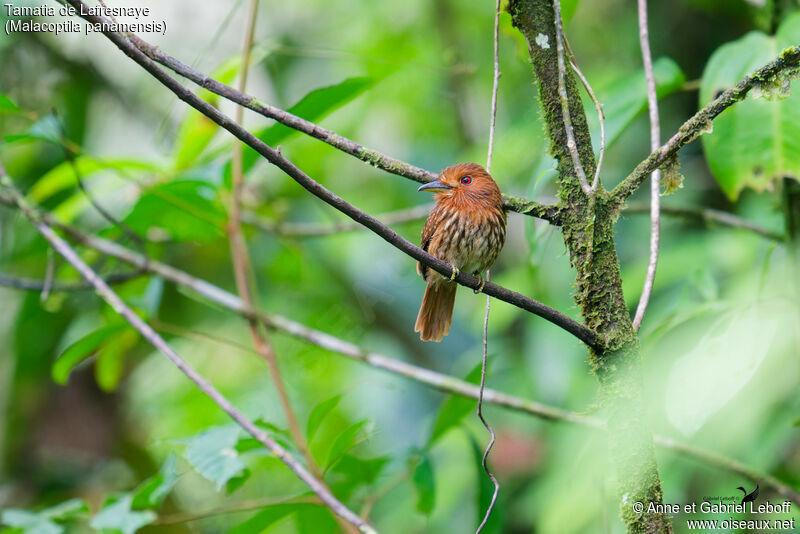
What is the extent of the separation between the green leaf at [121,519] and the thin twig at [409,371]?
2.48 feet

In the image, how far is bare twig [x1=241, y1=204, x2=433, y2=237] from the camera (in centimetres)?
301

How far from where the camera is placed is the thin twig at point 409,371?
6.24 feet

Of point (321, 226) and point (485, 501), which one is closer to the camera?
point (485, 501)

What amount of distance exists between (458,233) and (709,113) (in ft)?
3.22

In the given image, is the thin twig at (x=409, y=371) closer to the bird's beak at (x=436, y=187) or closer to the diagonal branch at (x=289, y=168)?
the bird's beak at (x=436, y=187)

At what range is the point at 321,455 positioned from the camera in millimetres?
3131

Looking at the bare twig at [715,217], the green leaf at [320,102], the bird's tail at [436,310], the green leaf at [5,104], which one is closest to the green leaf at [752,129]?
the bare twig at [715,217]

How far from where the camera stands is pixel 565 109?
132 cm

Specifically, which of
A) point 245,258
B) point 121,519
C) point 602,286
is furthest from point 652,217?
point 121,519

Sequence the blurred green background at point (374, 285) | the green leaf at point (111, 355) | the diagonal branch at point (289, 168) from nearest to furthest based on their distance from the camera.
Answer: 1. the diagonal branch at point (289, 168)
2. the blurred green background at point (374, 285)
3. the green leaf at point (111, 355)

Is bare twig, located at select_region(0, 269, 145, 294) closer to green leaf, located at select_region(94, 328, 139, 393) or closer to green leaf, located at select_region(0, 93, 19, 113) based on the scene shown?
green leaf, located at select_region(94, 328, 139, 393)

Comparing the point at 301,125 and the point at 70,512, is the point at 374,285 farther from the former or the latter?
the point at 301,125

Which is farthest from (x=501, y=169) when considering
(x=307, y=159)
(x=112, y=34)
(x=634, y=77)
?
(x=112, y=34)

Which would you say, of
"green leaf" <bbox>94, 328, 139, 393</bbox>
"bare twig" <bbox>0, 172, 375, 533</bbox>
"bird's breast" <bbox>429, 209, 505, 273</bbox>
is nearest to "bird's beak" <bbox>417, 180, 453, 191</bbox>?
"bird's breast" <bbox>429, 209, 505, 273</bbox>
